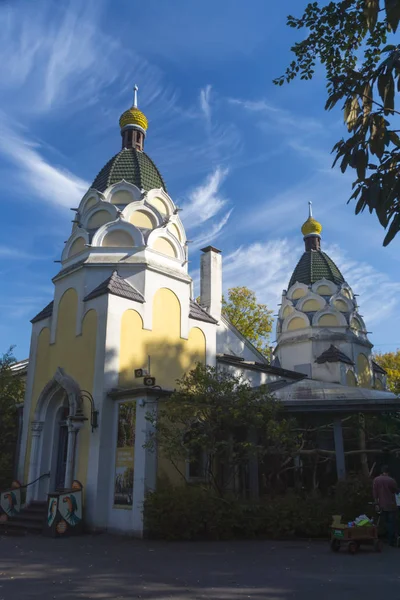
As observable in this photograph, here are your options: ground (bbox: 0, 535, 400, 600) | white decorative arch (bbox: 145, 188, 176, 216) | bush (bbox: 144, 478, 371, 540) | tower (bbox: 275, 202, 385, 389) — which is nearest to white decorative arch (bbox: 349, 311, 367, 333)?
tower (bbox: 275, 202, 385, 389)

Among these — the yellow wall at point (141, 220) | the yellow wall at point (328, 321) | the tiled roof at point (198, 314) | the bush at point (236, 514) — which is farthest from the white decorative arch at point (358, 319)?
the bush at point (236, 514)

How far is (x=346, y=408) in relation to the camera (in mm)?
13531

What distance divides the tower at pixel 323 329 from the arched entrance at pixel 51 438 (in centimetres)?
1329

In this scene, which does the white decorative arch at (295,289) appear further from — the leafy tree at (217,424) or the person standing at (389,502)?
the person standing at (389,502)

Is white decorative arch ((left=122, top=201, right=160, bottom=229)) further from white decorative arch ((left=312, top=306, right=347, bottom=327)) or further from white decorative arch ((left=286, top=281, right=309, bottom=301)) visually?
white decorative arch ((left=286, top=281, right=309, bottom=301))

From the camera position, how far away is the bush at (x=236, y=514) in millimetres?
11891

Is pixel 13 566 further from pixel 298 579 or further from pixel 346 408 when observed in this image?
pixel 346 408

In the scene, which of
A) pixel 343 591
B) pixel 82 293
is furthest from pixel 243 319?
pixel 343 591

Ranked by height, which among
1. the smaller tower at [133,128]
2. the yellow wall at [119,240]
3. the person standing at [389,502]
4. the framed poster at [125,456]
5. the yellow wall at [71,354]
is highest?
the smaller tower at [133,128]

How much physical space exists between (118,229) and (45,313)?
4042 mm

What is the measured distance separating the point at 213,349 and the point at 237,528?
6.77 meters

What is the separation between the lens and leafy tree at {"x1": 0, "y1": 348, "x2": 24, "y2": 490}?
1714 cm

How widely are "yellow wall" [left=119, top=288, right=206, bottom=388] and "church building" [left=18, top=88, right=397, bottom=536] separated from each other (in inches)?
1.3

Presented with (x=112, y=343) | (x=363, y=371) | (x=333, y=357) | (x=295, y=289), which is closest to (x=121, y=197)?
(x=112, y=343)
